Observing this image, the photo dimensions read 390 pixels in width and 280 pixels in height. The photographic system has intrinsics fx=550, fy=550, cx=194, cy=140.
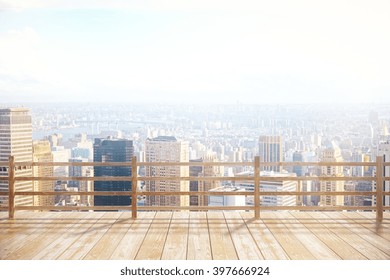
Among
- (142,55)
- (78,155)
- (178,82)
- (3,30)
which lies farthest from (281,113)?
(3,30)

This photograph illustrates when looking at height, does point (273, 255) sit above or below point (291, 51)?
below

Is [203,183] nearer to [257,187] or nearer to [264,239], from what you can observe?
[257,187]

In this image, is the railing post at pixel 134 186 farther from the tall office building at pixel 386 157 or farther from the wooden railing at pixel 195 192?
the tall office building at pixel 386 157

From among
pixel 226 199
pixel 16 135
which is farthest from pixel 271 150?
pixel 16 135

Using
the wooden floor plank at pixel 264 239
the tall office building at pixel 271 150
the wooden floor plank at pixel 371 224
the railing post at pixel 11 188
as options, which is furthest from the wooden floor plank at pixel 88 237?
the wooden floor plank at pixel 371 224

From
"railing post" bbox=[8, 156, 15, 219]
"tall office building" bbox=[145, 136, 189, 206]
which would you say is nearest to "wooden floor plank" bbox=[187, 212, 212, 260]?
"tall office building" bbox=[145, 136, 189, 206]
